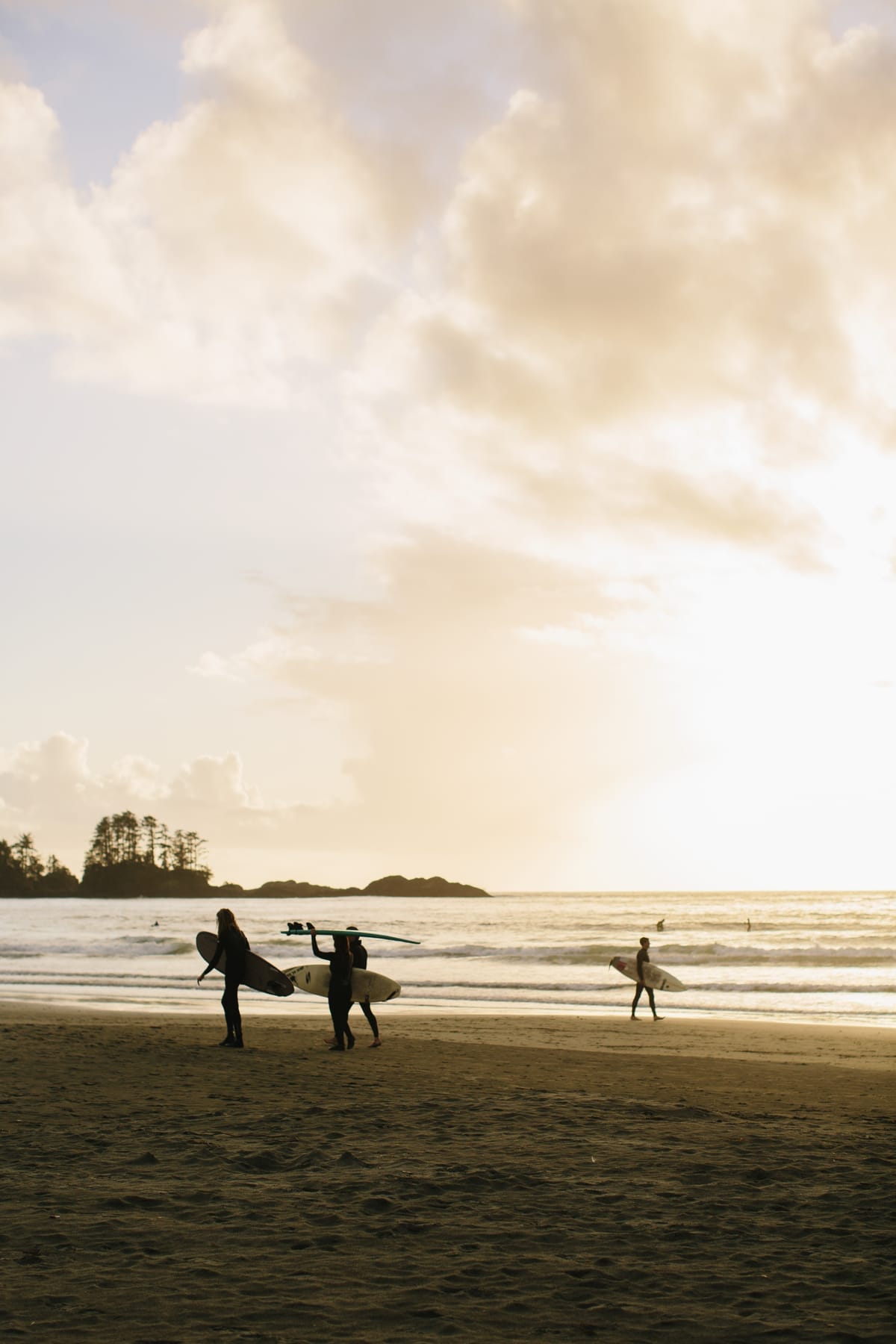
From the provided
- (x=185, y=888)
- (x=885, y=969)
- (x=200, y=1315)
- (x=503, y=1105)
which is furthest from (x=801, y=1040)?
(x=185, y=888)

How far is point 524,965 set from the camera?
40094 millimetres

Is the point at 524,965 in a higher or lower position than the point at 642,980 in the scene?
lower

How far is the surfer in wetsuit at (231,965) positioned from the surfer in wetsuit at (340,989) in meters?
1.06

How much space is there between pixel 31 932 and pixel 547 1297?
205 feet

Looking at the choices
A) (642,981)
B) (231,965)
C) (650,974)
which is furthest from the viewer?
(650,974)

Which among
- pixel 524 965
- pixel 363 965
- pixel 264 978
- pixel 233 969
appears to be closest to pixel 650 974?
pixel 363 965

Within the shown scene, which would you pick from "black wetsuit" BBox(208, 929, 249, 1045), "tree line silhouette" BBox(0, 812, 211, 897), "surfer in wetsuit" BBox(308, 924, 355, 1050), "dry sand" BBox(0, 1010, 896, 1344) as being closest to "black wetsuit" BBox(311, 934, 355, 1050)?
"surfer in wetsuit" BBox(308, 924, 355, 1050)

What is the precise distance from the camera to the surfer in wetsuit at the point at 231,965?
15438 mm

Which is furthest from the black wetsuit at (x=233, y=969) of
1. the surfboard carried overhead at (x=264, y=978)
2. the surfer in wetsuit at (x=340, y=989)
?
the surfer in wetsuit at (x=340, y=989)

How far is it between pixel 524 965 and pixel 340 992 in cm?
2577

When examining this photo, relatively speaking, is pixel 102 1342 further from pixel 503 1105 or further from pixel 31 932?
pixel 31 932

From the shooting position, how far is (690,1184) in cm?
736

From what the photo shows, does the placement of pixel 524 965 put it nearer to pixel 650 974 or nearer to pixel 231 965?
pixel 650 974

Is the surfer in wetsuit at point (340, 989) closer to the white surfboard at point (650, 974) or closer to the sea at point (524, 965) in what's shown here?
the sea at point (524, 965)
